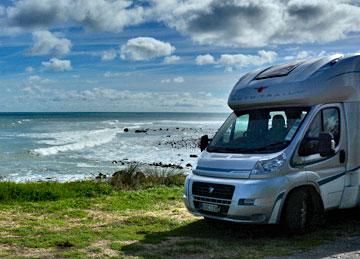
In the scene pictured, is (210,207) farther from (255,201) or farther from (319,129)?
(319,129)

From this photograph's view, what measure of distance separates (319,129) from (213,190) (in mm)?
2056

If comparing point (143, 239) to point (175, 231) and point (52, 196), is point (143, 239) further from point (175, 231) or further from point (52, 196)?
point (52, 196)

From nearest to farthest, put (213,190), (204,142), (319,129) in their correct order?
(213,190) < (319,129) < (204,142)

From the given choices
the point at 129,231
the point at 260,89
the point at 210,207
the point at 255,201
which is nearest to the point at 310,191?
the point at 255,201

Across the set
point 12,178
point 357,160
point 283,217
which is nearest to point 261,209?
point 283,217

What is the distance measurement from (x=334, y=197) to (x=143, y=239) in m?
3.27

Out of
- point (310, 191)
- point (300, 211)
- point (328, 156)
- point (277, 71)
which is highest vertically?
point (277, 71)

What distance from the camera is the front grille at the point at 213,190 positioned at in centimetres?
833

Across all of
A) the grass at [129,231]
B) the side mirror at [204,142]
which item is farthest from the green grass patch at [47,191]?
the side mirror at [204,142]

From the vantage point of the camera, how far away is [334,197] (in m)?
9.02

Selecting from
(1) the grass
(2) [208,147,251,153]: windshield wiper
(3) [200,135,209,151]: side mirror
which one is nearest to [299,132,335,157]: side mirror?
(2) [208,147,251,153]: windshield wiper

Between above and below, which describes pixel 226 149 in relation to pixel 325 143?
below

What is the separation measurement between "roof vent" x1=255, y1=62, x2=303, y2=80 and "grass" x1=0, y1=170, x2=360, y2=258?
8.76 feet

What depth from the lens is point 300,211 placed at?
28.2ft
